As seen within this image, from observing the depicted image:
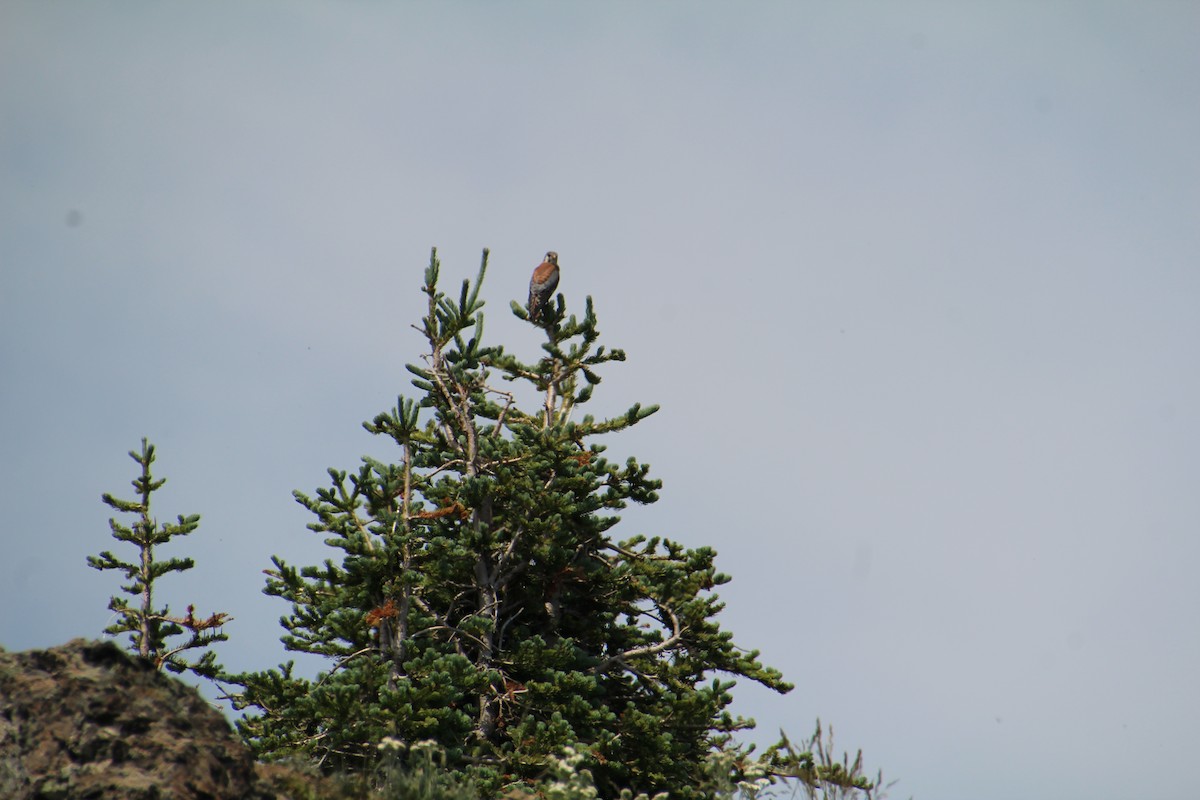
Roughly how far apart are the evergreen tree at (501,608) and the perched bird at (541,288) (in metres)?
0.14

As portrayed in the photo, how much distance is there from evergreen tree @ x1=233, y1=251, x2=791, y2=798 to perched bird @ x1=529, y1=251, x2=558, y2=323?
144mm

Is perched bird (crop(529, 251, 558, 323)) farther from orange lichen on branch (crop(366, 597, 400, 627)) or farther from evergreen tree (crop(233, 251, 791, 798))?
orange lichen on branch (crop(366, 597, 400, 627))

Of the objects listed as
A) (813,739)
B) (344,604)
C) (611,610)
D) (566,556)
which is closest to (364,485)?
(344,604)

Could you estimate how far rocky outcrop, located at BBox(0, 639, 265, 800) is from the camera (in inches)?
338

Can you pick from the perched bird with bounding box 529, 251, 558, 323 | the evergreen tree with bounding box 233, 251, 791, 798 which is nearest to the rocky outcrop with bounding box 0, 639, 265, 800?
the evergreen tree with bounding box 233, 251, 791, 798

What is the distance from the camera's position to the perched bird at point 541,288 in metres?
19.3

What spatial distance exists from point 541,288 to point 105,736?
11.6 meters

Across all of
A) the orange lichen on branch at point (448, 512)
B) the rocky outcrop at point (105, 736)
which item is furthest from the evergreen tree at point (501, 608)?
the rocky outcrop at point (105, 736)

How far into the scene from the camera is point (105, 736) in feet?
28.9

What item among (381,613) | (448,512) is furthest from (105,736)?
(448,512)

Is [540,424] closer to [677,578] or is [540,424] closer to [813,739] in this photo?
[677,578]

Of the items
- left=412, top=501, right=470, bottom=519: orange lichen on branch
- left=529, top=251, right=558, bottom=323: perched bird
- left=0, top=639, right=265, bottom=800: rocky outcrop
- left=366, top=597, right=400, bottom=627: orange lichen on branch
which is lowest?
left=0, top=639, right=265, bottom=800: rocky outcrop

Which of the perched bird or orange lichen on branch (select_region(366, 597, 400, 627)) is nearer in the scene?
orange lichen on branch (select_region(366, 597, 400, 627))

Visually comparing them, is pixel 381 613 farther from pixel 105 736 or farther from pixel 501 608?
pixel 105 736
